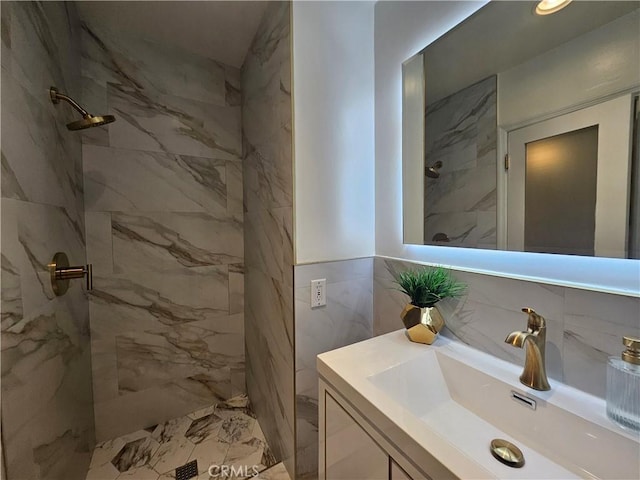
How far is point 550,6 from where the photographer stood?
759 millimetres

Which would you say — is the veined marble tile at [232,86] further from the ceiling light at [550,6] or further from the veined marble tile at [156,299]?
the ceiling light at [550,6]

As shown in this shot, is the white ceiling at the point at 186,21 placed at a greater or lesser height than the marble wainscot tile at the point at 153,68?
greater

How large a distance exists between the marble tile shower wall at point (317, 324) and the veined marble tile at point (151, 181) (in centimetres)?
100

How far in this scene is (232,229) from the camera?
6.04ft

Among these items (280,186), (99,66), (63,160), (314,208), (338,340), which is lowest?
(338,340)

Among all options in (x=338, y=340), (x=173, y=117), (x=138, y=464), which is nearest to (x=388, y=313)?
(x=338, y=340)

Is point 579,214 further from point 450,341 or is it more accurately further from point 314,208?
point 314,208

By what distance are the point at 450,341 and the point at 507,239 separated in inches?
16.7

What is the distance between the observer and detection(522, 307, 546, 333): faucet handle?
0.69m

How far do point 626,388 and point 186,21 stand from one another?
2.24 meters

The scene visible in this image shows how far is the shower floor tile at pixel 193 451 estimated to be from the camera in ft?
4.33

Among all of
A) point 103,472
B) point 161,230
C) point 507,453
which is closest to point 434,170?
point 507,453

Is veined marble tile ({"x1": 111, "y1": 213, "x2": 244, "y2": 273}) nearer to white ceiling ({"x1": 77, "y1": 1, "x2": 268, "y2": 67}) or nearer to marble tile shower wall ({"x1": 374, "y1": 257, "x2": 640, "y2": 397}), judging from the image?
white ceiling ({"x1": 77, "y1": 1, "x2": 268, "y2": 67})

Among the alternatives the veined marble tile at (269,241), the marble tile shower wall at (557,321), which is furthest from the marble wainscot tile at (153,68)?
the marble tile shower wall at (557,321)
